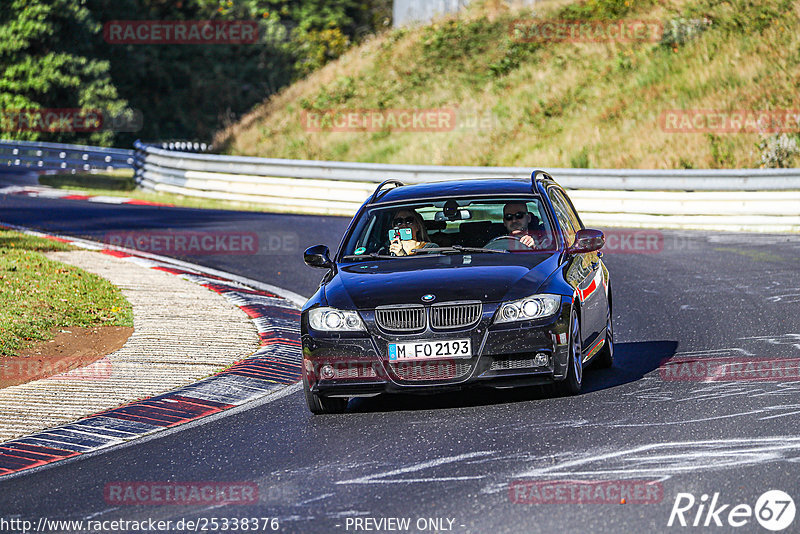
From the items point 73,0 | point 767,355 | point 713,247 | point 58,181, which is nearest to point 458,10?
point 73,0

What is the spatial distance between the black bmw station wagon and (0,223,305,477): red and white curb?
1.13 m

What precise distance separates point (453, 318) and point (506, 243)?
4.77 feet

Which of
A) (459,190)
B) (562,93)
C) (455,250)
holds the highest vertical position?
(562,93)

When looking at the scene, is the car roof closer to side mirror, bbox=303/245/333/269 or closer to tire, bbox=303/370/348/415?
side mirror, bbox=303/245/333/269

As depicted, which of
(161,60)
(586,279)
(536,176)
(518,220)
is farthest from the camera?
(161,60)

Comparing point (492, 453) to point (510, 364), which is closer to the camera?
point (492, 453)

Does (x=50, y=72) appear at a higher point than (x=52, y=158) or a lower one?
higher

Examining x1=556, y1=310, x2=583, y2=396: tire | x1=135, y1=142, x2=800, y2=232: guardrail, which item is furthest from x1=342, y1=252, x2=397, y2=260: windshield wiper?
x1=135, y1=142, x2=800, y2=232: guardrail

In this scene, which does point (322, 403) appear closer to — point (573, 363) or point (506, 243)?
point (573, 363)

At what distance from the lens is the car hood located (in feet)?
27.2

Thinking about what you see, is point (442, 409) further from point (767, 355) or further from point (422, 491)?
point (767, 355)

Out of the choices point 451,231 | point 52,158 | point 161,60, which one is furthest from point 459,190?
point 161,60

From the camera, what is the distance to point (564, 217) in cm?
1028

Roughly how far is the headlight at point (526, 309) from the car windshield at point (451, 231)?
1.14 m
